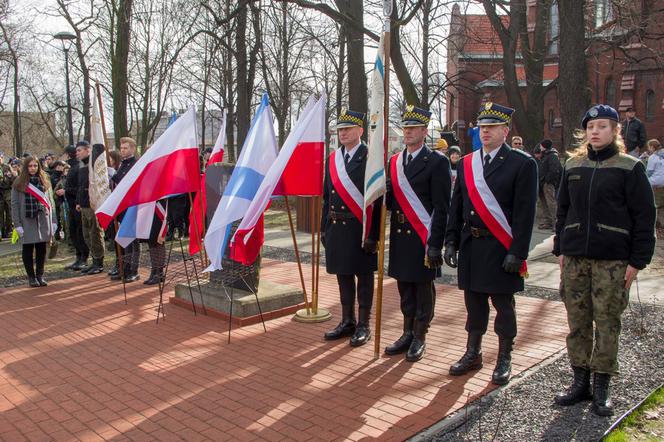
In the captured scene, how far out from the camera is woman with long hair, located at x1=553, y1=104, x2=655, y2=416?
4.05 m

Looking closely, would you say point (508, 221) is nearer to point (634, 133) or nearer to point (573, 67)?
point (573, 67)

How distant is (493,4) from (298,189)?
14.7 m

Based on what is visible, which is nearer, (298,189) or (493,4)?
(298,189)

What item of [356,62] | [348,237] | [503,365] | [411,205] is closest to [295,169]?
[348,237]

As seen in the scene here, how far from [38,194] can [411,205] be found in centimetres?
603

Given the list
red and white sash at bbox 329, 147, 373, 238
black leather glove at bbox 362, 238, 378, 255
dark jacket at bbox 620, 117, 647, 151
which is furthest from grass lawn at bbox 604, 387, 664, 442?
dark jacket at bbox 620, 117, 647, 151

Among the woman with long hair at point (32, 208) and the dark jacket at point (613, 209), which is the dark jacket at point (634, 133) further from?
the woman with long hair at point (32, 208)

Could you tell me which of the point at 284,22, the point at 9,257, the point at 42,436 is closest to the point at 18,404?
the point at 42,436

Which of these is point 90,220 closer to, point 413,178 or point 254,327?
point 254,327

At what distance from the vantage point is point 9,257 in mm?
12445

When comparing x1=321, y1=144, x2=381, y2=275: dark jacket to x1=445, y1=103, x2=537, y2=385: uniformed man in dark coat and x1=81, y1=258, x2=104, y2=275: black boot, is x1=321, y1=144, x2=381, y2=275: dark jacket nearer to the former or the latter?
x1=445, y1=103, x2=537, y2=385: uniformed man in dark coat

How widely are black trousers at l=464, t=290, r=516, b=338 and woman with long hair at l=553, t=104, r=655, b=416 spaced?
18.6 inches

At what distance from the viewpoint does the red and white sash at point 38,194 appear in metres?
8.76

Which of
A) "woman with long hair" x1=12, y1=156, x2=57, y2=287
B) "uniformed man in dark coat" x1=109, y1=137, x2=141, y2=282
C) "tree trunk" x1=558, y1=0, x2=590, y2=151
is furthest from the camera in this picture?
A: "tree trunk" x1=558, y1=0, x2=590, y2=151
